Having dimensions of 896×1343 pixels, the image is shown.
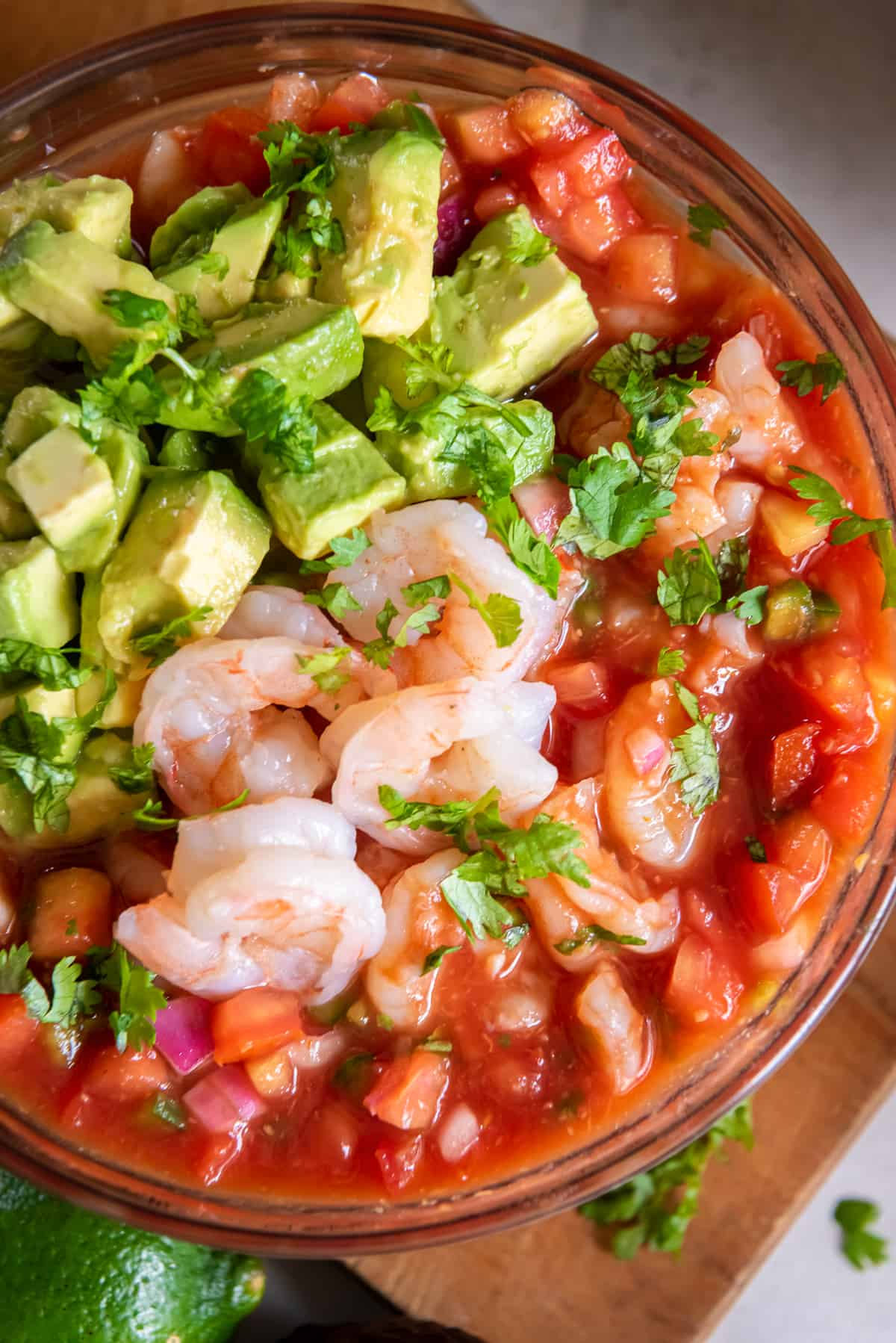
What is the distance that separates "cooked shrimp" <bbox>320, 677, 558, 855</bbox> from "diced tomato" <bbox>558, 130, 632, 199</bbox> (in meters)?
0.82

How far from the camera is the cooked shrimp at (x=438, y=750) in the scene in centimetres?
169

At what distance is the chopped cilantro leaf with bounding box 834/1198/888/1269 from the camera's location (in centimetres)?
286

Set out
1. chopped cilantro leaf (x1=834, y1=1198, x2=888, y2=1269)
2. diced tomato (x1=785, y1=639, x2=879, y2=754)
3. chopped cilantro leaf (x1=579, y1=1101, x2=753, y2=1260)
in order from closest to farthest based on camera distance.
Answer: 1. diced tomato (x1=785, y1=639, x2=879, y2=754)
2. chopped cilantro leaf (x1=579, y1=1101, x2=753, y2=1260)
3. chopped cilantro leaf (x1=834, y1=1198, x2=888, y2=1269)

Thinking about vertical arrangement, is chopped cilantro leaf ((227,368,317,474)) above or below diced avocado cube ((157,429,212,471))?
above

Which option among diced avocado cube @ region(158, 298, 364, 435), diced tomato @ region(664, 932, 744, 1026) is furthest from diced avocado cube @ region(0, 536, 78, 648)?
A: diced tomato @ region(664, 932, 744, 1026)

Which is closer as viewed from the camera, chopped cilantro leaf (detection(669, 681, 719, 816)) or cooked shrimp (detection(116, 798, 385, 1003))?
cooked shrimp (detection(116, 798, 385, 1003))

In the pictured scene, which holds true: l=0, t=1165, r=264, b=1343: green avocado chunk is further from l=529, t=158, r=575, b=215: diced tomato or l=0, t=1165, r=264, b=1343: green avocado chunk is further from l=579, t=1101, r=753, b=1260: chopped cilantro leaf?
l=529, t=158, r=575, b=215: diced tomato

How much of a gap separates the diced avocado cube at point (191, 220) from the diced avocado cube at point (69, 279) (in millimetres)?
173

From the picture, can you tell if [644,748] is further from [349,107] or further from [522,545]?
[349,107]

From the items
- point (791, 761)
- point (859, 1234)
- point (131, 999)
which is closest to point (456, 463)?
point (791, 761)

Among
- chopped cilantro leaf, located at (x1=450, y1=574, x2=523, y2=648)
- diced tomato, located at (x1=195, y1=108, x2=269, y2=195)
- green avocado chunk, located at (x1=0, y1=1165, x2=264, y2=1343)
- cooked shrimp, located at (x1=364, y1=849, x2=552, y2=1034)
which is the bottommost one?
green avocado chunk, located at (x1=0, y1=1165, x2=264, y2=1343)

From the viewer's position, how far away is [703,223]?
2078mm

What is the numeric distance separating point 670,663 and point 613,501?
0.26 meters

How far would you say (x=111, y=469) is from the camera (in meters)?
1.68
